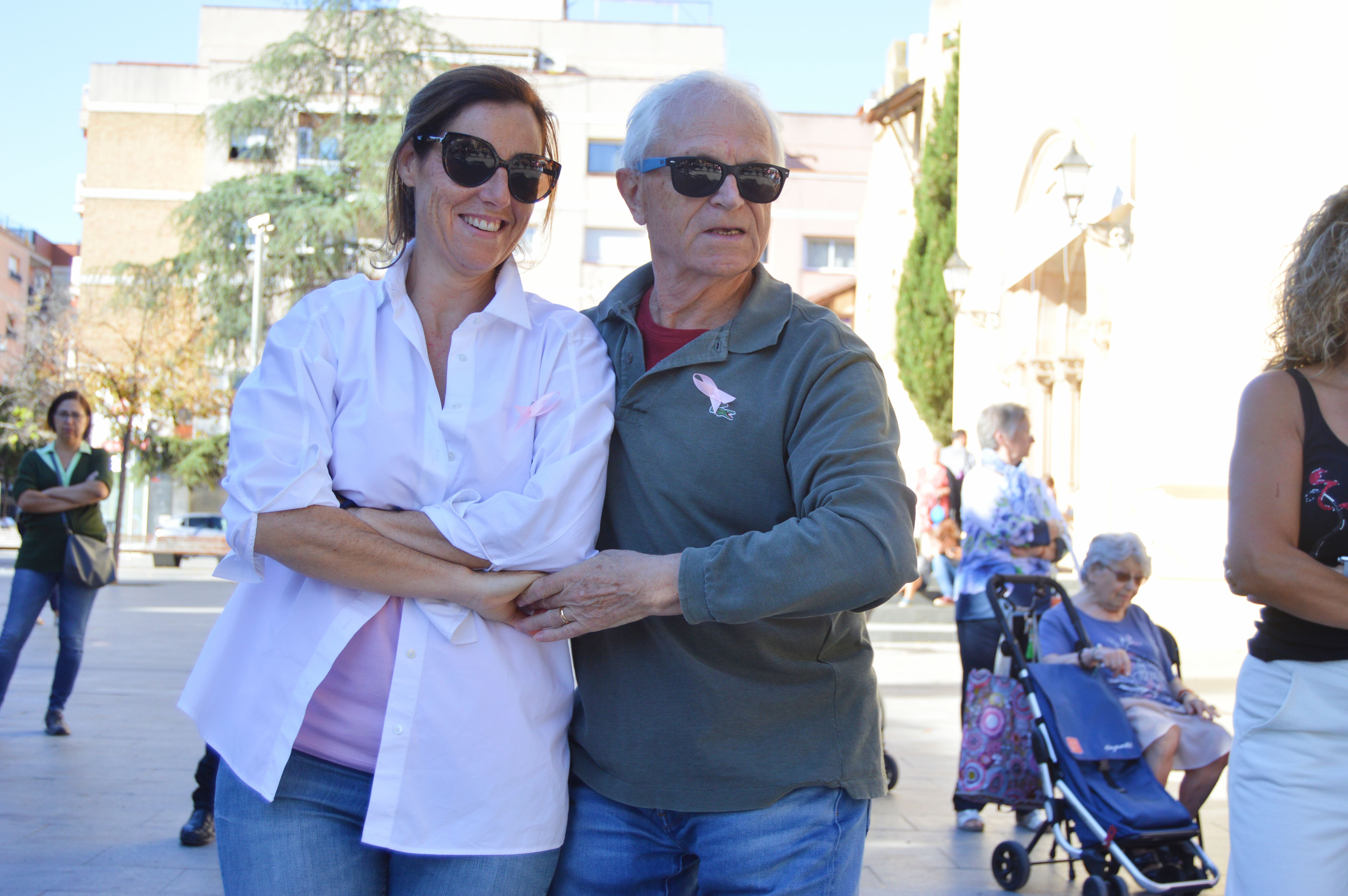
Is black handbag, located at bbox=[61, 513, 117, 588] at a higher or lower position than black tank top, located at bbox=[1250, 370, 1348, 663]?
lower

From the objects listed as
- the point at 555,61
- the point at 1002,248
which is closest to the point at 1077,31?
the point at 1002,248

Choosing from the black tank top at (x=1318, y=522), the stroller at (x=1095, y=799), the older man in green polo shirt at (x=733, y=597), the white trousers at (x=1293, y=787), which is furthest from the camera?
the stroller at (x=1095, y=799)

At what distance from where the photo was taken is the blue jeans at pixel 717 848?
1998 mm

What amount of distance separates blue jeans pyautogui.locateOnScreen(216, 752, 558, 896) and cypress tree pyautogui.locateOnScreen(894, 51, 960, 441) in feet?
79.6

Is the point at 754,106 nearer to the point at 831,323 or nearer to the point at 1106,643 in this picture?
the point at 831,323

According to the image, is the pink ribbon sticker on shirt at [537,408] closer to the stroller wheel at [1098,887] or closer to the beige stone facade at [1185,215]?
the stroller wheel at [1098,887]

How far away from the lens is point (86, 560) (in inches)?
292

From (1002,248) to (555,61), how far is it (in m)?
28.9

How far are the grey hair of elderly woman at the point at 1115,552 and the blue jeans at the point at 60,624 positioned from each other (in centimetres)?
580

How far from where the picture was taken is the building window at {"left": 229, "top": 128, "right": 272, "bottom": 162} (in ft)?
84.2

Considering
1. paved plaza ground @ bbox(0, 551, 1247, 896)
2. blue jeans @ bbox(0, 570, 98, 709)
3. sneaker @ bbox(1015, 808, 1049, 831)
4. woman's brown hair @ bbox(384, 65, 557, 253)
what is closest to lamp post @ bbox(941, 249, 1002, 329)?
paved plaza ground @ bbox(0, 551, 1247, 896)

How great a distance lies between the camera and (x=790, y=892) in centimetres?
198

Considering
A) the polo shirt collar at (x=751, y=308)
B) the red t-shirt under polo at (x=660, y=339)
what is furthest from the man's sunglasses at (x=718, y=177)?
the red t-shirt under polo at (x=660, y=339)

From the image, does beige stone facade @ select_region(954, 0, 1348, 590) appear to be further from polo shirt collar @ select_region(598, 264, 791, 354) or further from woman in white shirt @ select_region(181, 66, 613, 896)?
woman in white shirt @ select_region(181, 66, 613, 896)
